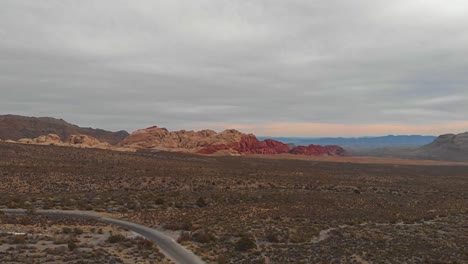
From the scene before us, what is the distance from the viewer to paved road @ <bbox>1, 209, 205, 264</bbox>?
931 inches

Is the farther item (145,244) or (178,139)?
(178,139)

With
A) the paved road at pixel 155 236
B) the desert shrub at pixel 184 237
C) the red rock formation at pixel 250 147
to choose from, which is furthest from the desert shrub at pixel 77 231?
the red rock formation at pixel 250 147

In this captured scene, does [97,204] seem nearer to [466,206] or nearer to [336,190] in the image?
[336,190]

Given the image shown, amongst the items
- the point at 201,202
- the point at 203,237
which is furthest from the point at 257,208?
the point at 203,237

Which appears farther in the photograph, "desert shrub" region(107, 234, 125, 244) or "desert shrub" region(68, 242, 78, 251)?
"desert shrub" region(107, 234, 125, 244)

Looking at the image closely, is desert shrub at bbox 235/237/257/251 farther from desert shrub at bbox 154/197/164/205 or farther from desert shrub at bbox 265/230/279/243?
desert shrub at bbox 154/197/164/205

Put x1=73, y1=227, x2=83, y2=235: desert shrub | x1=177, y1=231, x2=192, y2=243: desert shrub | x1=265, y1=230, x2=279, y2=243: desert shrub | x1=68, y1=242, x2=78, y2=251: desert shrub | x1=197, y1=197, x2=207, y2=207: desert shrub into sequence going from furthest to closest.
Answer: x1=197, y1=197, x2=207, y2=207: desert shrub < x1=265, y1=230, x2=279, y2=243: desert shrub < x1=73, y1=227, x2=83, y2=235: desert shrub < x1=177, y1=231, x2=192, y2=243: desert shrub < x1=68, y1=242, x2=78, y2=251: desert shrub

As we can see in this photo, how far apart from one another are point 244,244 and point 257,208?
16.5 meters

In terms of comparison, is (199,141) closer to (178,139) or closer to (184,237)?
(178,139)

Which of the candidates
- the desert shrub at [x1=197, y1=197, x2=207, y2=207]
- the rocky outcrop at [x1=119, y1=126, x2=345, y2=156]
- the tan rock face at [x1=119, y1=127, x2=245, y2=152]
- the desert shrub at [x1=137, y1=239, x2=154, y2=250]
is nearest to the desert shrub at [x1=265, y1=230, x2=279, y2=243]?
the desert shrub at [x1=137, y1=239, x2=154, y2=250]

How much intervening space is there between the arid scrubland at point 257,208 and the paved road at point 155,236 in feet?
2.74

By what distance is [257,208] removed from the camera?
140 feet

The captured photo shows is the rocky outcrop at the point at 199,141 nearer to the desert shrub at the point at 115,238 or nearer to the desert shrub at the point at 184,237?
the desert shrub at the point at 184,237

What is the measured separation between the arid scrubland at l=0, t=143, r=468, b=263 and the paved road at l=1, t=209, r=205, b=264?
83 cm
